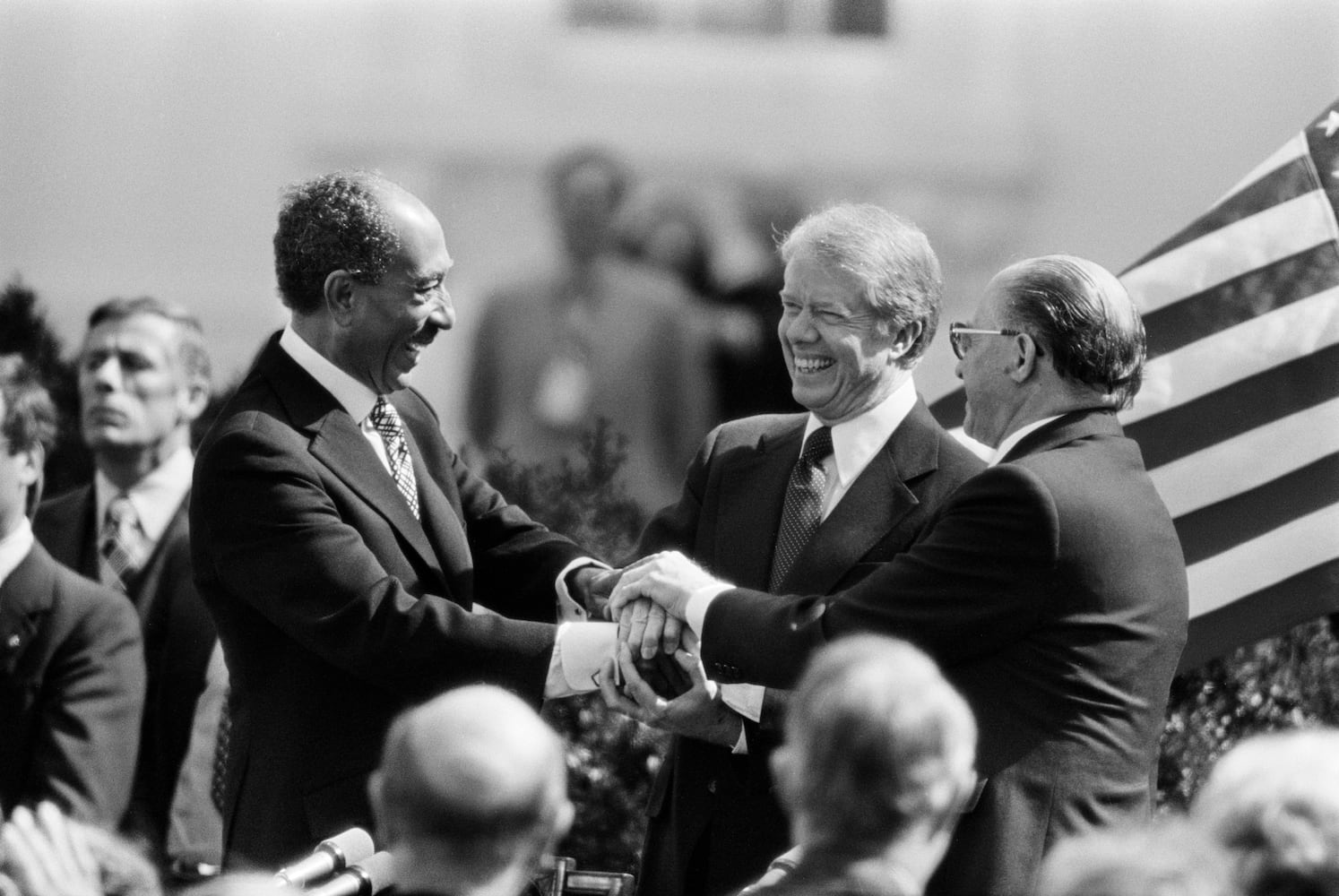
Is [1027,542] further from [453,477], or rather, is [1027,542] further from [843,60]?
[843,60]

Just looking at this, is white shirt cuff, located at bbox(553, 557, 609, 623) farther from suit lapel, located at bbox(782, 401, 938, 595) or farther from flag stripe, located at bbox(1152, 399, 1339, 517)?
flag stripe, located at bbox(1152, 399, 1339, 517)

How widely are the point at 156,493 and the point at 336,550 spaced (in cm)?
199

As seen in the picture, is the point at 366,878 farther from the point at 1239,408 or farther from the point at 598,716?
the point at 1239,408

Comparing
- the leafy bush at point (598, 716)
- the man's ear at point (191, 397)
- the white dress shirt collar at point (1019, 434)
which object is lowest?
A: the leafy bush at point (598, 716)

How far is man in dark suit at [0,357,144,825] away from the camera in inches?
189

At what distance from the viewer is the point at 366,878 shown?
296 centimetres

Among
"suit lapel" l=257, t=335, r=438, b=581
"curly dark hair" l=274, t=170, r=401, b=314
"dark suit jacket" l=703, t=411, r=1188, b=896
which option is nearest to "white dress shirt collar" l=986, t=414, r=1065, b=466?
"dark suit jacket" l=703, t=411, r=1188, b=896

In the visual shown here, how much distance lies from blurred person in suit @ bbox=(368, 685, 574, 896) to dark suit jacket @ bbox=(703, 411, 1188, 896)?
1326mm

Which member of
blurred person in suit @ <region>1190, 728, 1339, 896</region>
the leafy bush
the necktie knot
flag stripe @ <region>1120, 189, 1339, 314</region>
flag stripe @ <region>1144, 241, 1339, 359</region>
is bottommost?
the leafy bush

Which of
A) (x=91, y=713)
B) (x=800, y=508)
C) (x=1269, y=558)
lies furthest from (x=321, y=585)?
(x=1269, y=558)

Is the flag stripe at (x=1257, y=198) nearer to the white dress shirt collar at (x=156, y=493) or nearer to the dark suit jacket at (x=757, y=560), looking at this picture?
the dark suit jacket at (x=757, y=560)

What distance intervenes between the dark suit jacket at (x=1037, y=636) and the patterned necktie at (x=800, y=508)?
0.39m

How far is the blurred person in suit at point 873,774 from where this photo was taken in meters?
2.52

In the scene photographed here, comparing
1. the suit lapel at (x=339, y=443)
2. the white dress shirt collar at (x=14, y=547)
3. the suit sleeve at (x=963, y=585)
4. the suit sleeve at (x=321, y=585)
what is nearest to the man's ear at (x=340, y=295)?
the suit lapel at (x=339, y=443)
